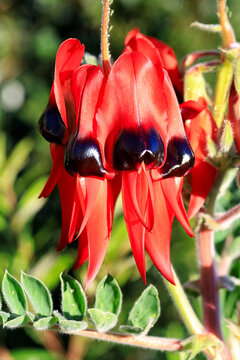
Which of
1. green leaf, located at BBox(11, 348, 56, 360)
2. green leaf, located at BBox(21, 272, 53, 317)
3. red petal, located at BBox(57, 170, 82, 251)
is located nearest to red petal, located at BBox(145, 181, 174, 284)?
red petal, located at BBox(57, 170, 82, 251)

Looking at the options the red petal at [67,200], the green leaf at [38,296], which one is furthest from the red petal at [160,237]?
the green leaf at [38,296]

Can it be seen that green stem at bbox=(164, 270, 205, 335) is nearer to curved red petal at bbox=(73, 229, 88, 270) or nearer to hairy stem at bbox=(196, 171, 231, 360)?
hairy stem at bbox=(196, 171, 231, 360)

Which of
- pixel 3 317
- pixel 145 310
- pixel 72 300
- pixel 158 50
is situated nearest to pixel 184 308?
pixel 145 310

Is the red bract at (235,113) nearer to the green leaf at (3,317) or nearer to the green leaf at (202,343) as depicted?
the green leaf at (202,343)

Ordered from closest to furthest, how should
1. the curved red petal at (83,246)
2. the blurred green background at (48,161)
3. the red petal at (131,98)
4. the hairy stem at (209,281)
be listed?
the red petal at (131,98) < the curved red petal at (83,246) < the hairy stem at (209,281) < the blurred green background at (48,161)

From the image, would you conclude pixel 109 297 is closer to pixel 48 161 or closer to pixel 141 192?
pixel 141 192

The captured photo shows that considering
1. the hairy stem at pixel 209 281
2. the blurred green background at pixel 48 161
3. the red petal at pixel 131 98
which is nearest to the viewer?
the red petal at pixel 131 98
